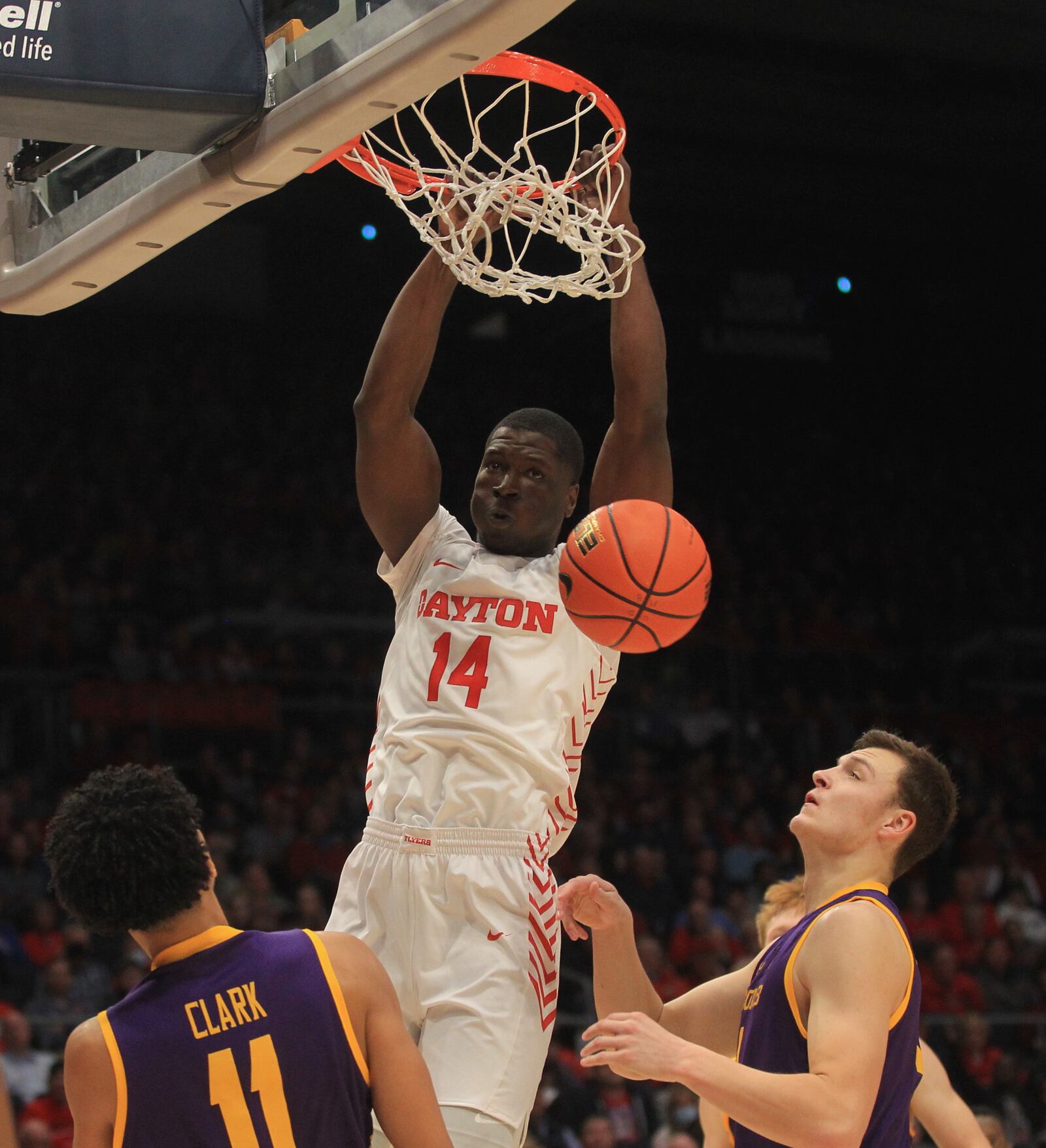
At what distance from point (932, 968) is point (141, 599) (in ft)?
22.4

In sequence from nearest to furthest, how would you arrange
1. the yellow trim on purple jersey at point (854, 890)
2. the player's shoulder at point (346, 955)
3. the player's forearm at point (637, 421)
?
the player's shoulder at point (346, 955), the yellow trim on purple jersey at point (854, 890), the player's forearm at point (637, 421)

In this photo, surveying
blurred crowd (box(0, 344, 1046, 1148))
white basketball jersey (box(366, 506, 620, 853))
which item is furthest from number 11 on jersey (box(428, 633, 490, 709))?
blurred crowd (box(0, 344, 1046, 1148))

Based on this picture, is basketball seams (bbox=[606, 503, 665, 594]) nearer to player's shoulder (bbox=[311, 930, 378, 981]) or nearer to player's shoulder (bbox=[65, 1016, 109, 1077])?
player's shoulder (bbox=[311, 930, 378, 981])

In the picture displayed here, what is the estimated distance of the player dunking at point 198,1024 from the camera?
7.83 ft

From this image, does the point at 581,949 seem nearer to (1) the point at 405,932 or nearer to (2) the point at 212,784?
(2) the point at 212,784

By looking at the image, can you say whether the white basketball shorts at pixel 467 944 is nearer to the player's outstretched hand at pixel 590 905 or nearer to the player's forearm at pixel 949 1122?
the player's outstretched hand at pixel 590 905

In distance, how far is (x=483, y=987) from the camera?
3328 mm

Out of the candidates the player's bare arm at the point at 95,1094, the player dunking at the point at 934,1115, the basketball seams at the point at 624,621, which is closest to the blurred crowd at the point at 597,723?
the player dunking at the point at 934,1115

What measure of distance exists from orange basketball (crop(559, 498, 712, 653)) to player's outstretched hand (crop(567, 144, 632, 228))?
0.79 m

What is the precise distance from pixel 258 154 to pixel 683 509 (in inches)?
561

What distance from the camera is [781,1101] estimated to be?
274cm

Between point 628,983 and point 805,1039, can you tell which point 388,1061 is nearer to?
point 805,1039

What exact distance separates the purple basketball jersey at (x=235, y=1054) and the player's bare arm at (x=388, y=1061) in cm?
2

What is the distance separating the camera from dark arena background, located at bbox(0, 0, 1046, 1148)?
33.9 ft
